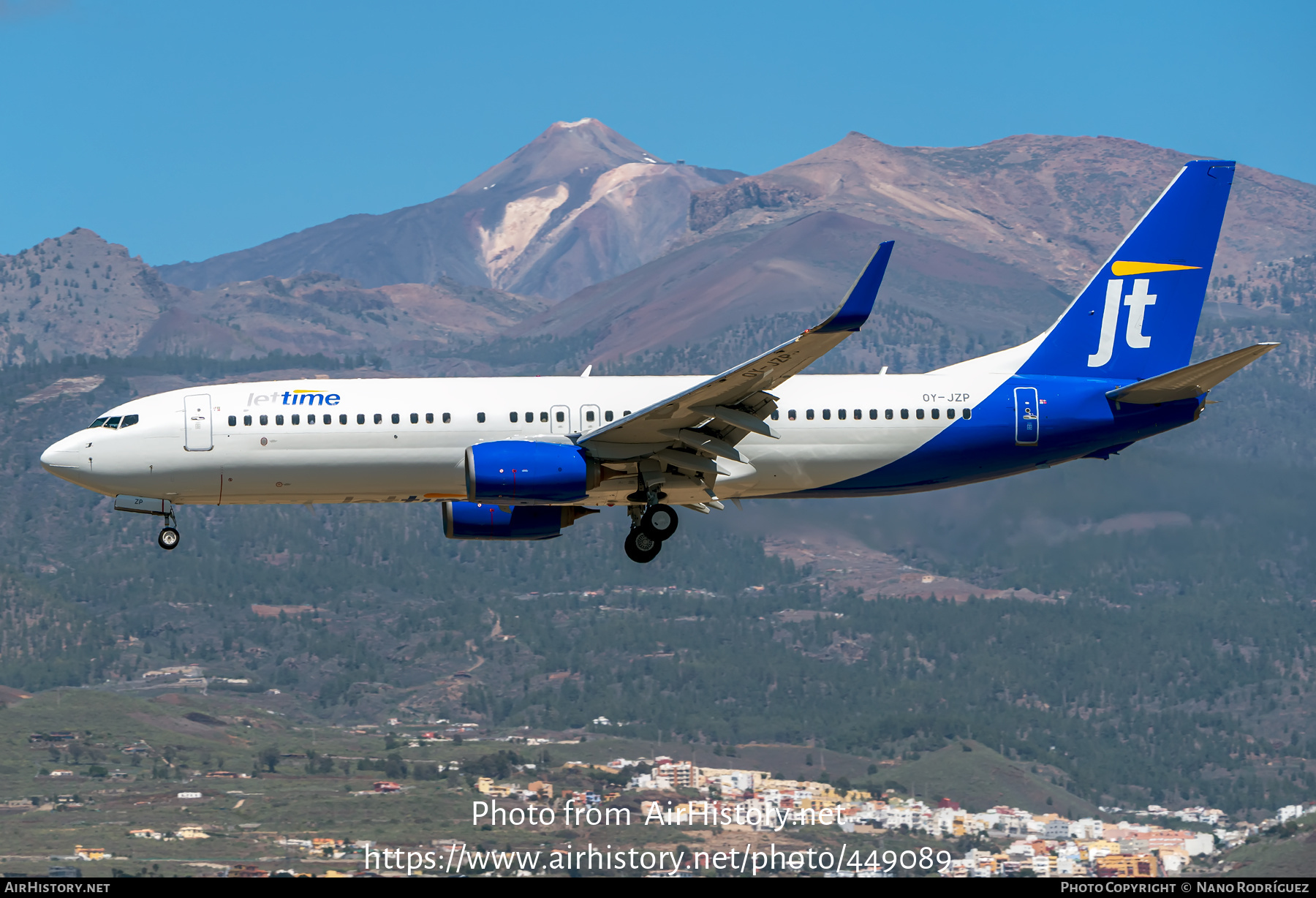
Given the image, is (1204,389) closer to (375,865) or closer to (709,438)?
(709,438)

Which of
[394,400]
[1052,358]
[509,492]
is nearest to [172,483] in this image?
[394,400]

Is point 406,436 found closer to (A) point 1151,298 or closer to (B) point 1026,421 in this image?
(B) point 1026,421

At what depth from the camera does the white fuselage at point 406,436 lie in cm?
4478

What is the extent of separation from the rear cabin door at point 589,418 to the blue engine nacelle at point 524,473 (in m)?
1.83

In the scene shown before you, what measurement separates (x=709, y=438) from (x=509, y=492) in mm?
5336

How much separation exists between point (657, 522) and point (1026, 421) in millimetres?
10347

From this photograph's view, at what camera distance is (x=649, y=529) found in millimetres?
45969

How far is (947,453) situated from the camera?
152 ft

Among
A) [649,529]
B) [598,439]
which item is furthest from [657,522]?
[598,439]

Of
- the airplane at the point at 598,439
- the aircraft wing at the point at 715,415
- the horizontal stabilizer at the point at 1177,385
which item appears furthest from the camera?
the airplane at the point at 598,439

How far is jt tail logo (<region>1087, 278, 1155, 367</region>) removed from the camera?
4888 centimetres

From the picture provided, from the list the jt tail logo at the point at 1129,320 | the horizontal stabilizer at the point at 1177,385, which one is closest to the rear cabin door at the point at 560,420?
the horizontal stabilizer at the point at 1177,385

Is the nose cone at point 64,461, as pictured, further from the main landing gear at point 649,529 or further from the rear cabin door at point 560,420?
the main landing gear at point 649,529
